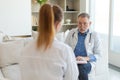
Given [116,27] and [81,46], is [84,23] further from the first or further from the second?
[116,27]

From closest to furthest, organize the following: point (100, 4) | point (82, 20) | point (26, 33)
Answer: point (82, 20), point (26, 33), point (100, 4)

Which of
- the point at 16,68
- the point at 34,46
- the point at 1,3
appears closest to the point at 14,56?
the point at 16,68

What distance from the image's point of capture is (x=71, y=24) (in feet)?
18.8

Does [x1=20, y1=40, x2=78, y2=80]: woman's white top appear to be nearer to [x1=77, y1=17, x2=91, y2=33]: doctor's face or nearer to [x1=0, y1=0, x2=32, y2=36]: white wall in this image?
[x1=77, y1=17, x2=91, y2=33]: doctor's face

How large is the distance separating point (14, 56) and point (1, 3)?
83.8 inches

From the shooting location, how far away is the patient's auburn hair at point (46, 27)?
1297 mm

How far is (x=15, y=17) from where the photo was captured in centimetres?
453

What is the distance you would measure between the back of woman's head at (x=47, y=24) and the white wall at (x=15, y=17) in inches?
129

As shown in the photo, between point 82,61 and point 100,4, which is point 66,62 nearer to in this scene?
point 82,61

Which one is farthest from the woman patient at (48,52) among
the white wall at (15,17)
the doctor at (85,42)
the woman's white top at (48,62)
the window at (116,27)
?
the window at (116,27)

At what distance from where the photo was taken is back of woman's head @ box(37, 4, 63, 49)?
1297 millimetres

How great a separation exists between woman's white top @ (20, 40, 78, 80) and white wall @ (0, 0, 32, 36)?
3231 mm

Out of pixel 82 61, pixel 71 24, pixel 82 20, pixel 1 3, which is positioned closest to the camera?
pixel 82 61

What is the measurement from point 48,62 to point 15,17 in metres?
3.40
